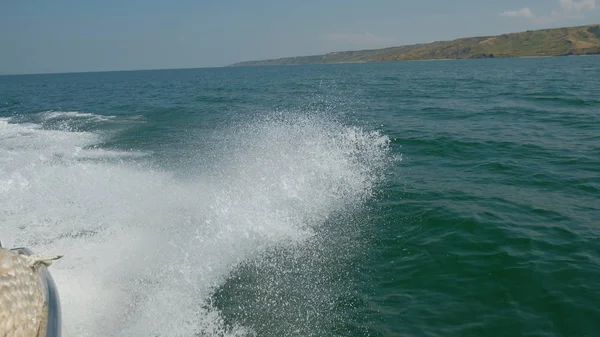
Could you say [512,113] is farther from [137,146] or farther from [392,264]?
[137,146]

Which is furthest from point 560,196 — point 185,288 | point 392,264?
point 185,288

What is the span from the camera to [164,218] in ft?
35.5

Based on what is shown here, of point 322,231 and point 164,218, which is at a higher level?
point 164,218

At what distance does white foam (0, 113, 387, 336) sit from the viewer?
7191mm

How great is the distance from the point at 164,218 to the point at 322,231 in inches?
178

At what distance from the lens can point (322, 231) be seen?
10117 mm

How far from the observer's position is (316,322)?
6.86 metres

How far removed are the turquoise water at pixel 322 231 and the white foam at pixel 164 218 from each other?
5cm

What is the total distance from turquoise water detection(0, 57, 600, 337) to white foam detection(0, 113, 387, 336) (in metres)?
0.05

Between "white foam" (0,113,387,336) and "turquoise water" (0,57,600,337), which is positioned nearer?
"turquoise water" (0,57,600,337)

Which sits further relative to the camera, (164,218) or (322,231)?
(164,218)

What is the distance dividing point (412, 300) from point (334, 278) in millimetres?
1657

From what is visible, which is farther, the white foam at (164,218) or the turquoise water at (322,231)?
the white foam at (164,218)

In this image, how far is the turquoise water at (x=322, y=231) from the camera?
700 cm
